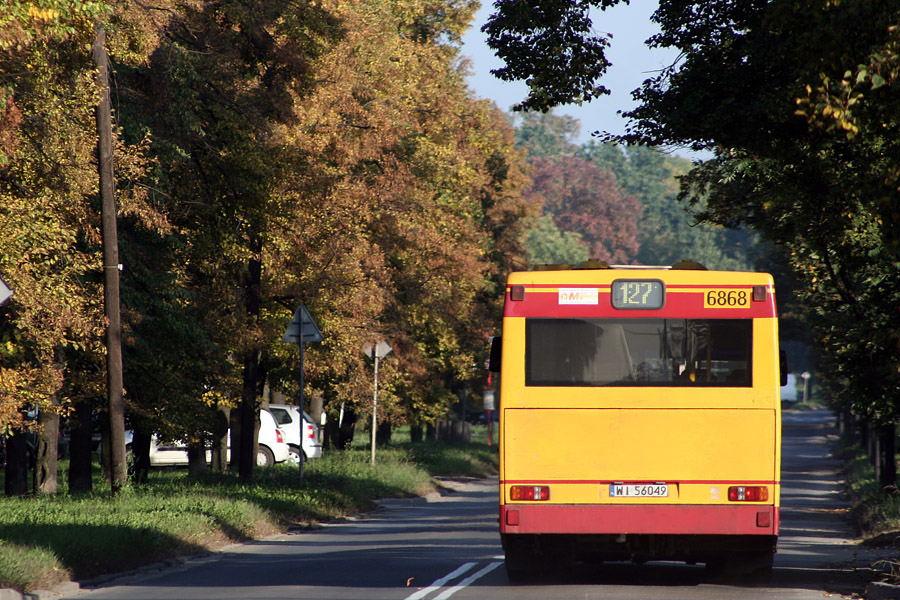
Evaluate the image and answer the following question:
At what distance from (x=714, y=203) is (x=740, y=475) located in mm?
10256

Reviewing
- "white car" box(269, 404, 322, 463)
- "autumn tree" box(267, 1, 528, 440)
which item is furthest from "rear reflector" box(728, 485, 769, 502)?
"white car" box(269, 404, 322, 463)

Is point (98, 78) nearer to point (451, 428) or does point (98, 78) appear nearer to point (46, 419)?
point (46, 419)

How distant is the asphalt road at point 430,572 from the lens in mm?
13477

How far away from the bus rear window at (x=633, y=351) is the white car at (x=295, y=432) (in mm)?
26483

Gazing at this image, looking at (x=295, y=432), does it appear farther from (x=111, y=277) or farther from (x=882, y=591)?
(x=882, y=591)

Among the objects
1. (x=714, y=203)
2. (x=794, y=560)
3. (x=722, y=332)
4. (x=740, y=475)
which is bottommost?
(x=794, y=560)

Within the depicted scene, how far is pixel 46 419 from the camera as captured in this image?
86.4 feet

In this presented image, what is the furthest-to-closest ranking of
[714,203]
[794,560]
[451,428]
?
[451,428], [714,203], [794,560]

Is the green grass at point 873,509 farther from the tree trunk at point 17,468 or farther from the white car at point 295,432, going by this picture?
the tree trunk at point 17,468

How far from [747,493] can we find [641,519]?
1.05 m

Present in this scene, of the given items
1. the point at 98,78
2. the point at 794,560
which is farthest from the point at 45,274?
the point at 794,560

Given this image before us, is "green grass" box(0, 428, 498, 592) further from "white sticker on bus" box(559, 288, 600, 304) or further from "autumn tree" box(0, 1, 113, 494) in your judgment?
"white sticker on bus" box(559, 288, 600, 304)

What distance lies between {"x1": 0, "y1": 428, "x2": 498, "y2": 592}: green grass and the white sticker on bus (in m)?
5.78

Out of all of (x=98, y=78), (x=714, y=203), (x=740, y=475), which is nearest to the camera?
(x=740, y=475)
